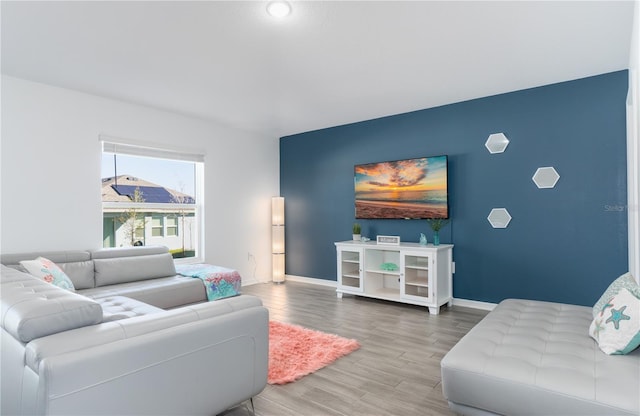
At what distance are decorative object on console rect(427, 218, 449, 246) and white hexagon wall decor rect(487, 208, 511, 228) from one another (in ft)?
1.71

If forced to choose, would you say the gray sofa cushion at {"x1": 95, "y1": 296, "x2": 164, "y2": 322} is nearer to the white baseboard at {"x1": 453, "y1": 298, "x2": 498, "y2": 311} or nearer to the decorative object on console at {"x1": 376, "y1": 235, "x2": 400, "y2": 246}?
the decorative object on console at {"x1": 376, "y1": 235, "x2": 400, "y2": 246}

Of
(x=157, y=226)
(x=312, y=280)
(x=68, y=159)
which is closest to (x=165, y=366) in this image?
(x=68, y=159)

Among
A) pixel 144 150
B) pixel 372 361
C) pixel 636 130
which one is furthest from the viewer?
pixel 144 150

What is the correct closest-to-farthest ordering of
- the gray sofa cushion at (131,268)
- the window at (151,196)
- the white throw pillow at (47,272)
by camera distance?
1. the white throw pillow at (47,272)
2. the gray sofa cushion at (131,268)
3. the window at (151,196)

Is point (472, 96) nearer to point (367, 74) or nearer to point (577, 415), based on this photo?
point (367, 74)

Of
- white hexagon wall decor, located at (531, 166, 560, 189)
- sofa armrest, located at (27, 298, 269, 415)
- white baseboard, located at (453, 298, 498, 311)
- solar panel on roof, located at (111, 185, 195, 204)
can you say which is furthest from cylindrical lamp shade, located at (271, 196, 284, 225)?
sofa armrest, located at (27, 298, 269, 415)

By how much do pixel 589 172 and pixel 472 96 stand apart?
4.74ft

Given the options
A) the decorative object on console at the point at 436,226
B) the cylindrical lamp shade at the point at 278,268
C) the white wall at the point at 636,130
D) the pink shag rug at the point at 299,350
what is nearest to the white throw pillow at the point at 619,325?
the white wall at the point at 636,130

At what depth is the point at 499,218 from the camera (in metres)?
4.06

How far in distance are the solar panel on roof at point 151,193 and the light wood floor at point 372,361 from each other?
1890 millimetres

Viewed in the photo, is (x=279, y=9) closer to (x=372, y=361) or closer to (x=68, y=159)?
(x=372, y=361)

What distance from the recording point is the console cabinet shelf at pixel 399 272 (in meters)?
4.02

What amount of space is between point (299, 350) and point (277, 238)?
3.13 meters

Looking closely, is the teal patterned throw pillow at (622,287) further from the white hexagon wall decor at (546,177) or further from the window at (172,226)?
the window at (172,226)
